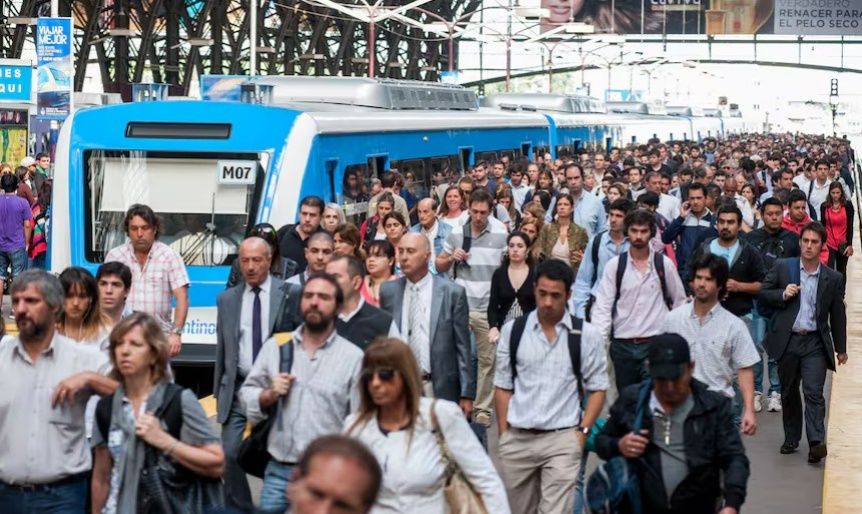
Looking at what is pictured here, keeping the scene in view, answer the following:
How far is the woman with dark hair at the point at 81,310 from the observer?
760cm

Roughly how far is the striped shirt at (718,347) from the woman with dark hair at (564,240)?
4809 millimetres

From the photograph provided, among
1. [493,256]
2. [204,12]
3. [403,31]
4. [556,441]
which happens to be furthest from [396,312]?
[403,31]

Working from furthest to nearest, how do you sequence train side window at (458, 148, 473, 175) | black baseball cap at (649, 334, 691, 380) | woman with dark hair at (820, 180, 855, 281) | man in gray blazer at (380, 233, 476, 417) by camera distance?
train side window at (458, 148, 473, 175)
woman with dark hair at (820, 180, 855, 281)
man in gray blazer at (380, 233, 476, 417)
black baseball cap at (649, 334, 691, 380)

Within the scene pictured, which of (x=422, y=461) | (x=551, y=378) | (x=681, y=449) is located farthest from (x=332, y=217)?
(x=422, y=461)

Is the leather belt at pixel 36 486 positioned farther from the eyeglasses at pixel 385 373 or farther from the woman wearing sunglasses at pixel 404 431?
the eyeglasses at pixel 385 373

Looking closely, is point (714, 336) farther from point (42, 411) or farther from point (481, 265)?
point (481, 265)

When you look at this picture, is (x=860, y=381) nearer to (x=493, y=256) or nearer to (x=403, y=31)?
(x=493, y=256)

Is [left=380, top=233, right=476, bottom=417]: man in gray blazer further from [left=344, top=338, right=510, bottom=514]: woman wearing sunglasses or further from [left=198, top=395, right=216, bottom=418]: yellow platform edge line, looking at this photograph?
[left=198, top=395, right=216, bottom=418]: yellow platform edge line

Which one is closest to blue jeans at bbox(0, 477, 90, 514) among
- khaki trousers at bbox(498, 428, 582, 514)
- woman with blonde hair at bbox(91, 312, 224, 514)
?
woman with blonde hair at bbox(91, 312, 224, 514)

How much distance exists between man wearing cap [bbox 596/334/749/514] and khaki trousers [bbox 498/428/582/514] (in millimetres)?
1196

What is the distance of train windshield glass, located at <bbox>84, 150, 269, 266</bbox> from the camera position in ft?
46.8

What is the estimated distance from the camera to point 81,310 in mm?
7648

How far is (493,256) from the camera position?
12070 mm

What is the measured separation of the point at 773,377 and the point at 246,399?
24.2 feet
